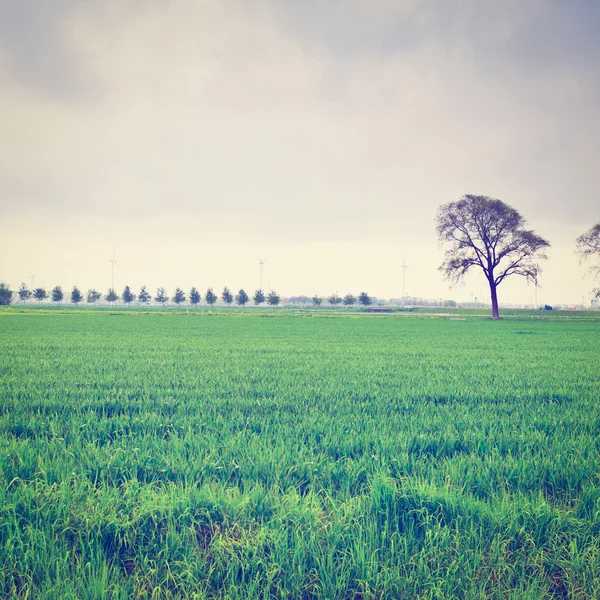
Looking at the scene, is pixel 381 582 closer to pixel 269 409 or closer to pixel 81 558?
pixel 81 558

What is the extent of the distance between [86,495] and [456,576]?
355 centimetres

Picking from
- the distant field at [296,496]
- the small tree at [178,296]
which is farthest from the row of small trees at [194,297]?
the distant field at [296,496]

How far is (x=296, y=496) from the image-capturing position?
398 centimetres

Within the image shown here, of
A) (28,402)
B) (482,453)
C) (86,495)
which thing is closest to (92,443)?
(86,495)

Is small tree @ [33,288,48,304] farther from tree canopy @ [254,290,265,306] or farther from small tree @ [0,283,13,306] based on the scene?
tree canopy @ [254,290,265,306]

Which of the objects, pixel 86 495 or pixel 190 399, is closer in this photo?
pixel 86 495

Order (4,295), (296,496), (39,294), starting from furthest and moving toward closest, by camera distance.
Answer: (39,294), (4,295), (296,496)

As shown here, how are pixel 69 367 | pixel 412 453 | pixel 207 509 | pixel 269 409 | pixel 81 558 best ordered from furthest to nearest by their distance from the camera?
pixel 69 367, pixel 269 409, pixel 412 453, pixel 207 509, pixel 81 558

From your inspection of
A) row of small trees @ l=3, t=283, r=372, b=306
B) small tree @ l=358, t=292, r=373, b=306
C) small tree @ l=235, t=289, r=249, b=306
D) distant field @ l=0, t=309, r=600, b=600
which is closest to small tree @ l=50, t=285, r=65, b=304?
row of small trees @ l=3, t=283, r=372, b=306

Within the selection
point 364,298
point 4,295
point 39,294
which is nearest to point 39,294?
point 39,294

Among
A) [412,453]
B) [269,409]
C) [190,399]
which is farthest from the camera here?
[190,399]

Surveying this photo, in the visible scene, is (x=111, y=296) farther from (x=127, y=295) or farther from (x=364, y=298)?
(x=364, y=298)

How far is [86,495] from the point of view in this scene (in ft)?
13.5

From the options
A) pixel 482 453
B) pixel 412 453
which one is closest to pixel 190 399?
pixel 412 453
